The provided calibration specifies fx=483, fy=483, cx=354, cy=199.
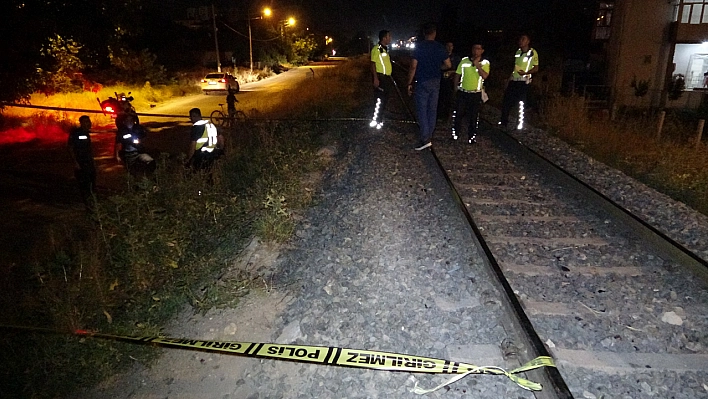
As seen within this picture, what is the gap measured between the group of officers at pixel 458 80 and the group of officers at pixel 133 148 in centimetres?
375

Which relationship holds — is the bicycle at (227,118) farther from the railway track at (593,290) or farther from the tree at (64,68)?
the tree at (64,68)

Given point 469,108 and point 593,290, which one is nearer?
point 593,290

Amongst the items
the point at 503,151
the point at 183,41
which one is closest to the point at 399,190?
the point at 503,151

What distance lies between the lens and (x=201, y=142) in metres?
8.16

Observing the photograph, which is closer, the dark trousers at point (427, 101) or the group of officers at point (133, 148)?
the group of officers at point (133, 148)

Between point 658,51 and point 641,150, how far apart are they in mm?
21696

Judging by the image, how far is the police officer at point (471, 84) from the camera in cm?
976

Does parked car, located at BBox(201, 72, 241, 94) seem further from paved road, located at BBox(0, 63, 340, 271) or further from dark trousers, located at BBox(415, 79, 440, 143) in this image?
dark trousers, located at BBox(415, 79, 440, 143)

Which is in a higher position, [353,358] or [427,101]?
[427,101]

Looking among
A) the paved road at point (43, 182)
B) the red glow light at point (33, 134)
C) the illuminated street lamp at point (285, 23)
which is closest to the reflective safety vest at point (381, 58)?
the paved road at point (43, 182)

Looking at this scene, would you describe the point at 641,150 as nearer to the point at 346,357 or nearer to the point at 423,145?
the point at 423,145

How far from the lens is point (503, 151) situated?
970cm

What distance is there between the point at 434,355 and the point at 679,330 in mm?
1923

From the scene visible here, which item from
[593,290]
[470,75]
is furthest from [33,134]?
[593,290]
